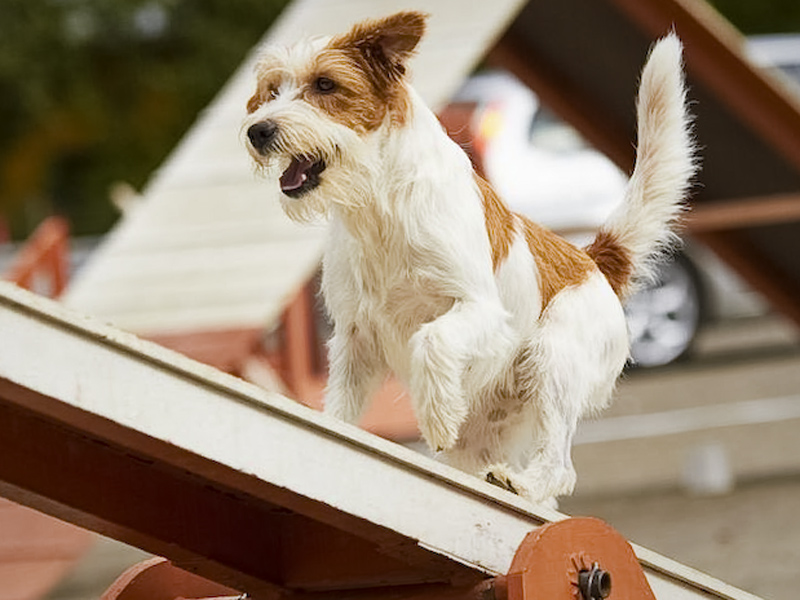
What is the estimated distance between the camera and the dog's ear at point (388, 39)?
3158 mm

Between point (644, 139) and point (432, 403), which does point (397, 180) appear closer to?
point (432, 403)

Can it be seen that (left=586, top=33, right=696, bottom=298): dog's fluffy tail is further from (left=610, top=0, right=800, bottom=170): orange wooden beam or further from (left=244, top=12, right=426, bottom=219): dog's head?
(left=610, top=0, right=800, bottom=170): orange wooden beam

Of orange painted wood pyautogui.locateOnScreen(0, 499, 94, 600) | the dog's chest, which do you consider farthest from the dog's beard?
orange painted wood pyautogui.locateOnScreen(0, 499, 94, 600)

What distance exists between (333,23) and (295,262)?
4.03 feet

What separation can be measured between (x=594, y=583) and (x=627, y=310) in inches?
273

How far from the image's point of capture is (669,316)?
12.8 meters

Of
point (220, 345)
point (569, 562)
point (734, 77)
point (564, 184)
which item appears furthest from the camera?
point (564, 184)

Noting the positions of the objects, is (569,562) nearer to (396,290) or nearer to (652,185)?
(396,290)

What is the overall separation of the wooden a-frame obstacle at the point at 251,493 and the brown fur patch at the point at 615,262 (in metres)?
0.61

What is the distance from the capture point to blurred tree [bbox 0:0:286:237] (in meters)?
28.1

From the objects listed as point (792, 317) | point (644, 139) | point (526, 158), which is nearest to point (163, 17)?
point (526, 158)

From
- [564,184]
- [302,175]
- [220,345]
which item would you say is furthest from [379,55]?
[564,184]

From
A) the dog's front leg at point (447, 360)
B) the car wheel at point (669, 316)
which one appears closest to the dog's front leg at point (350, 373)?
the dog's front leg at point (447, 360)

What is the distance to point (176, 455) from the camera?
2.82m
